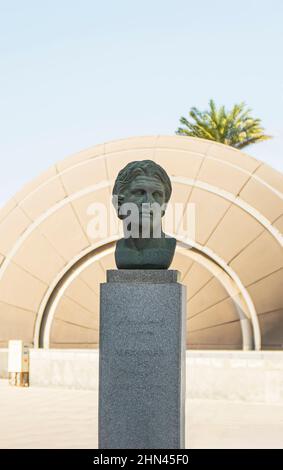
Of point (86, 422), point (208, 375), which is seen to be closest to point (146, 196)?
point (86, 422)

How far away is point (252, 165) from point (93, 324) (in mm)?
6736

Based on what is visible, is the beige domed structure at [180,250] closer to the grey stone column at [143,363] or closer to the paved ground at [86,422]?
the paved ground at [86,422]

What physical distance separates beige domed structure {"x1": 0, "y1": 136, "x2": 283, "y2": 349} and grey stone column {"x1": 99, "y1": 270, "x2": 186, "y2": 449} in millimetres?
11348

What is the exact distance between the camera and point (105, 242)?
67.2ft

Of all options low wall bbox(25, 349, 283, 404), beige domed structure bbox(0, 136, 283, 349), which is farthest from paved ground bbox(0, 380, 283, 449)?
beige domed structure bbox(0, 136, 283, 349)

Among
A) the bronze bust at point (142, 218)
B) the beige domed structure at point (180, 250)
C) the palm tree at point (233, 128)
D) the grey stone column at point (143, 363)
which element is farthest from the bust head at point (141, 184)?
the palm tree at point (233, 128)

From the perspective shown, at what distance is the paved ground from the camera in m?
10.5

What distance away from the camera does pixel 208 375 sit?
15867mm

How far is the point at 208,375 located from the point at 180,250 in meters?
5.17

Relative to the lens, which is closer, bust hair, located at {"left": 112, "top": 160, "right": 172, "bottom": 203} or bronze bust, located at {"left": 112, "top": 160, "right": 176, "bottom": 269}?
bronze bust, located at {"left": 112, "top": 160, "right": 176, "bottom": 269}

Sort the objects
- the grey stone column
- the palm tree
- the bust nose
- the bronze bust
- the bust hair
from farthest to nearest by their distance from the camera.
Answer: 1. the palm tree
2. the bust hair
3. the bust nose
4. the bronze bust
5. the grey stone column

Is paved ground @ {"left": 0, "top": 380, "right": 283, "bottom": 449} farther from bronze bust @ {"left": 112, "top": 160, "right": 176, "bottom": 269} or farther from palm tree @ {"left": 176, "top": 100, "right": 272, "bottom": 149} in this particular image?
palm tree @ {"left": 176, "top": 100, "right": 272, "bottom": 149}

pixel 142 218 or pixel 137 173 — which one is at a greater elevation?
pixel 137 173

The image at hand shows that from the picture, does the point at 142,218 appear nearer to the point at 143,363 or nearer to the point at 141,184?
the point at 141,184
